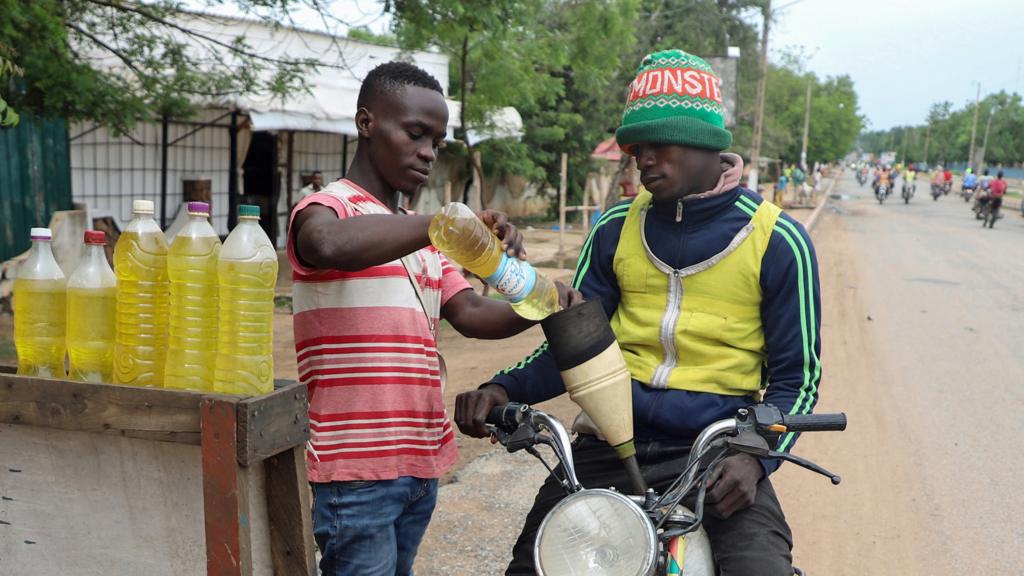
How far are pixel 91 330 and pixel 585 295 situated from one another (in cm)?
136

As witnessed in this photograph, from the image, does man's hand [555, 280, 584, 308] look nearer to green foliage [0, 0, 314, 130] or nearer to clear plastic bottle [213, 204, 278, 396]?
clear plastic bottle [213, 204, 278, 396]

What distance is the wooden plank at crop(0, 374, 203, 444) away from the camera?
1.84 metres

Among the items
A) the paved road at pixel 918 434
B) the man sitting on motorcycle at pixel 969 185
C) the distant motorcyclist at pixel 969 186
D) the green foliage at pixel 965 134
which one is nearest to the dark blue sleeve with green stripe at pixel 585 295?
the paved road at pixel 918 434

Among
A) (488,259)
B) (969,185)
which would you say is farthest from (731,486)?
(969,185)

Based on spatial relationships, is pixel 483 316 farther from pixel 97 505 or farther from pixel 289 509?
pixel 97 505

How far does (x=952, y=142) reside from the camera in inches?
4272

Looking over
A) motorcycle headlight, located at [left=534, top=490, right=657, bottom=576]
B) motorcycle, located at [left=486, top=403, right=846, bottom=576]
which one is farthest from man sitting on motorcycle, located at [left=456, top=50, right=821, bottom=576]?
motorcycle headlight, located at [left=534, top=490, right=657, bottom=576]

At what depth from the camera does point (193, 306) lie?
6.47 ft

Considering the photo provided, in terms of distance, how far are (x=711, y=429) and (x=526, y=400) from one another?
65 centimetres

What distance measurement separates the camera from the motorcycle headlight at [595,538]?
178cm

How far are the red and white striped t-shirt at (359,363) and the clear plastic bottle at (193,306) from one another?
22cm

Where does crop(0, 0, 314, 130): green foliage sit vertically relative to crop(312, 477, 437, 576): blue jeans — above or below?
above

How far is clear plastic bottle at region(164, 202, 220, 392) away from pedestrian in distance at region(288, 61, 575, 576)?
21cm

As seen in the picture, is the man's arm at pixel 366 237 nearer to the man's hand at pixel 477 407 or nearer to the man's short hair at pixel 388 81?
the man's short hair at pixel 388 81
